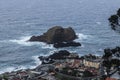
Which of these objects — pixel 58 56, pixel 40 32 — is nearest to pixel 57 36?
pixel 40 32

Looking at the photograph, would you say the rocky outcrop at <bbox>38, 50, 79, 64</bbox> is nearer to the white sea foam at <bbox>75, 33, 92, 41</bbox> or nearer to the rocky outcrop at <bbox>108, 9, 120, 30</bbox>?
the white sea foam at <bbox>75, 33, 92, 41</bbox>

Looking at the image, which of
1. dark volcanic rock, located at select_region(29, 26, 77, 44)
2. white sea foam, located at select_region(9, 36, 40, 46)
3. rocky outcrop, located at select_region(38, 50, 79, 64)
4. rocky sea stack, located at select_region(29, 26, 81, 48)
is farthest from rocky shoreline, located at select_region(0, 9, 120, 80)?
white sea foam, located at select_region(9, 36, 40, 46)

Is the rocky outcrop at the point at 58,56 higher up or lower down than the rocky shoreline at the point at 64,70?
higher up

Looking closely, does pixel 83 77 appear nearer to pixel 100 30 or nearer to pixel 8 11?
pixel 100 30

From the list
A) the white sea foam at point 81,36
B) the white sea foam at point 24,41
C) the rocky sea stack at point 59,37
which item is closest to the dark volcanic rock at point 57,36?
the rocky sea stack at point 59,37

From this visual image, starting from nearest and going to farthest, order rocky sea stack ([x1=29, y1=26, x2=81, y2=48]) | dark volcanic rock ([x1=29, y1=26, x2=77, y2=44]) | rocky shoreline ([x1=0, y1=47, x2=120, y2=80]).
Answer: rocky shoreline ([x1=0, y1=47, x2=120, y2=80]) < rocky sea stack ([x1=29, y1=26, x2=81, y2=48]) < dark volcanic rock ([x1=29, y1=26, x2=77, y2=44])

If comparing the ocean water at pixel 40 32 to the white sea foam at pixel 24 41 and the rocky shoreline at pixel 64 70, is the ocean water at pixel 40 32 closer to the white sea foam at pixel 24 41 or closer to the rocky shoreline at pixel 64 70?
the white sea foam at pixel 24 41

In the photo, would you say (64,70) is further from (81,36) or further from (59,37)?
(81,36)

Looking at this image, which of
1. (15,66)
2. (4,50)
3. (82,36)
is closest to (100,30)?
(82,36)
